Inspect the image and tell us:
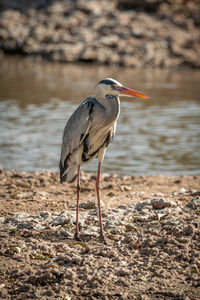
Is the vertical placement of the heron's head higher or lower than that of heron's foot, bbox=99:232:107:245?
higher

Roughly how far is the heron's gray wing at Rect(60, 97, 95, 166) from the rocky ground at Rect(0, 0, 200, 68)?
2220 cm

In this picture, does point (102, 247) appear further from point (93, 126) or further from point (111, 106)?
point (111, 106)

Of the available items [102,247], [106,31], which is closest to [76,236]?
[102,247]

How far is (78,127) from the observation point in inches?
238

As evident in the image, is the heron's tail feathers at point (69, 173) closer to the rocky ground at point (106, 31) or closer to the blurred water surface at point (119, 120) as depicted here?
the blurred water surface at point (119, 120)

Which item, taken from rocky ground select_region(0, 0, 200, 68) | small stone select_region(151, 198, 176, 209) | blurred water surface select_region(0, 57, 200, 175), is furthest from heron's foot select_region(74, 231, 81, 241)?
rocky ground select_region(0, 0, 200, 68)

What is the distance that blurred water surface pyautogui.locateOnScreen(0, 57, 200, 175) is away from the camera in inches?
435

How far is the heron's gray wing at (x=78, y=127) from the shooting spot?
19.7 ft

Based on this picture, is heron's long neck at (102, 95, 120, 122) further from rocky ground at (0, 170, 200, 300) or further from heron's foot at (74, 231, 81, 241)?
heron's foot at (74, 231, 81, 241)

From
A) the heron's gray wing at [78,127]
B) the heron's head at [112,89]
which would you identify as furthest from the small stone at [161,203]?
the heron's head at [112,89]

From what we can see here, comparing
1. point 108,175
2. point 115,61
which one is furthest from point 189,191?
point 115,61

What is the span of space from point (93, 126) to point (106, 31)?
25.7 meters

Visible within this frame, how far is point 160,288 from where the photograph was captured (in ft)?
14.8

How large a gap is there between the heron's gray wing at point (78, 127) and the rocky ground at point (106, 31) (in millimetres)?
22203
